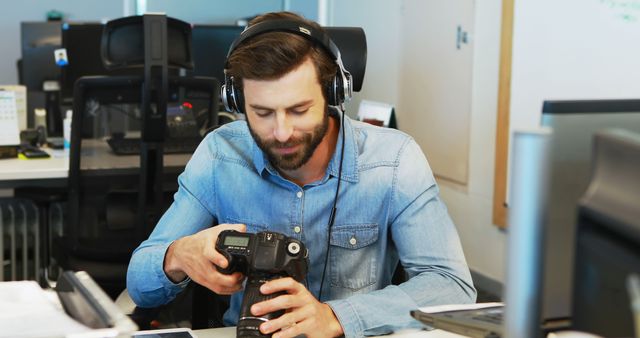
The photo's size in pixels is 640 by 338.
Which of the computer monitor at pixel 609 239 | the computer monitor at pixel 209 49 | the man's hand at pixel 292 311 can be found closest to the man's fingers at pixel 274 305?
the man's hand at pixel 292 311

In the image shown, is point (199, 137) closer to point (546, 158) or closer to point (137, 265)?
point (137, 265)

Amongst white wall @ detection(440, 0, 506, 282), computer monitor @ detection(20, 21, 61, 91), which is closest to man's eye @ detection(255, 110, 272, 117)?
white wall @ detection(440, 0, 506, 282)

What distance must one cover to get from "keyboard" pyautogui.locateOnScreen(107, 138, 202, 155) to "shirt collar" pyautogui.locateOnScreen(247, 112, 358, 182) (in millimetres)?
1434

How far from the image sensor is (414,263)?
163 centimetres

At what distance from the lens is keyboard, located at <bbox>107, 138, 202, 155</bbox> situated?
3082 millimetres

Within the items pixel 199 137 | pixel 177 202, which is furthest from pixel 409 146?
pixel 199 137

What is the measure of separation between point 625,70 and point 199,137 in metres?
1.54

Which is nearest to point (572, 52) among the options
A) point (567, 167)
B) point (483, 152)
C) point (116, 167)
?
point (483, 152)

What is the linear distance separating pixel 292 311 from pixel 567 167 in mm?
528

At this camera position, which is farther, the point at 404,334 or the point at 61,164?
the point at 61,164

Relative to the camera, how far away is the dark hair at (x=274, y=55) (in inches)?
61.1

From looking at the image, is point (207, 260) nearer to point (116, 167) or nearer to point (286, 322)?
point (286, 322)

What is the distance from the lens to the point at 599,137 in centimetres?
82

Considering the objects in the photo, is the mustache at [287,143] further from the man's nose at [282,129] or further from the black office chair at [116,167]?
the black office chair at [116,167]
